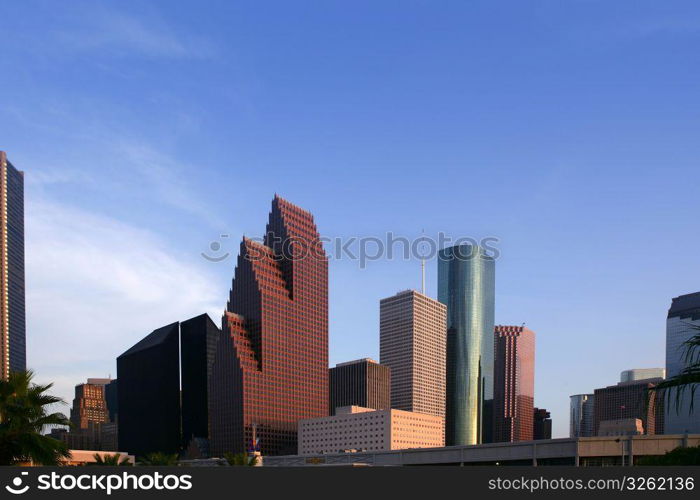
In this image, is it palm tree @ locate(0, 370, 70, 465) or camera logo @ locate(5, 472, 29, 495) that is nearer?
camera logo @ locate(5, 472, 29, 495)

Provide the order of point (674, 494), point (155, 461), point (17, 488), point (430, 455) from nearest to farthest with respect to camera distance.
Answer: point (17, 488) < point (674, 494) < point (155, 461) < point (430, 455)

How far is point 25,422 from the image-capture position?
25.5m

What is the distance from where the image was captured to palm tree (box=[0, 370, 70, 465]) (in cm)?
2498

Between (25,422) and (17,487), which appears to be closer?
(17,487)

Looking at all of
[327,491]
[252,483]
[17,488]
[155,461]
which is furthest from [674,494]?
[155,461]

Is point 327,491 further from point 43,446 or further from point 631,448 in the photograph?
point 631,448

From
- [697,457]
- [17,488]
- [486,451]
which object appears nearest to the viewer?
[17,488]

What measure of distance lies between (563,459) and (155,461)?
51244 mm

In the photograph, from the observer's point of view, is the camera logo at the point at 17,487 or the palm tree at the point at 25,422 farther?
the palm tree at the point at 25,422

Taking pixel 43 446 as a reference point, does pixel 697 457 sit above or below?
below

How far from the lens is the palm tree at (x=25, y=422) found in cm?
2498

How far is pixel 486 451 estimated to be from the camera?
95.3m

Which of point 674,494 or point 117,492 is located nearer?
point 117,492

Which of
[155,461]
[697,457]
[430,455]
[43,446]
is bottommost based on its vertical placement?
[430,455]
